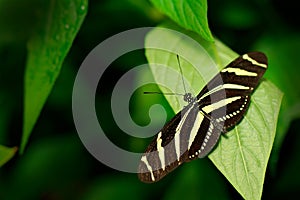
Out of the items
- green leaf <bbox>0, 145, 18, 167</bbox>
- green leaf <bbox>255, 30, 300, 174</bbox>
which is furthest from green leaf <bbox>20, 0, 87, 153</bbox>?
green leaf <bbox>255, 30, 300, 174</bbox>

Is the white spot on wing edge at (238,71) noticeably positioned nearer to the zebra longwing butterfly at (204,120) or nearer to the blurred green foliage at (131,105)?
the zebra longwing butterfly at (204,120)

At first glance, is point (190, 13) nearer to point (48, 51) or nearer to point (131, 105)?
point (48, 51)

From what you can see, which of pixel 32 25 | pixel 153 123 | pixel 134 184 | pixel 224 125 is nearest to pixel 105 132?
pixel 134 184

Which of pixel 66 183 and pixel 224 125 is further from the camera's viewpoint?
pixel 66 183

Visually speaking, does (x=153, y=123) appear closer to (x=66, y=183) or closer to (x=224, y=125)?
(x=224, y=125)

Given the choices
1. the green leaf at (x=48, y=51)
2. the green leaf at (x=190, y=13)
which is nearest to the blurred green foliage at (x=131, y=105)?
the green leaf at (x=48, y=51)

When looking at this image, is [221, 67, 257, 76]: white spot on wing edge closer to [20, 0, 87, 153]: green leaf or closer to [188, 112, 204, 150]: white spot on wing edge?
[188, 112, 204, 150]: white spot on wing edge
